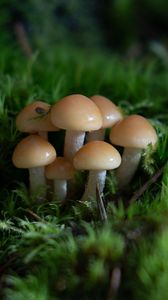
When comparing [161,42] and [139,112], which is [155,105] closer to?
[139,112]

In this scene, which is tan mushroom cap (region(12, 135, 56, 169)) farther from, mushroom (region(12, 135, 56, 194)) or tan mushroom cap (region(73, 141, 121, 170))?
tan mushroom cap (region(73, 141, 121, 170))

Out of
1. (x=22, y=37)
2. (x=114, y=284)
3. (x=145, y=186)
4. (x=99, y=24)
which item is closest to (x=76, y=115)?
(x=145, y=186)

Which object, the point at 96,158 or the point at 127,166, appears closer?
the point at 96,158

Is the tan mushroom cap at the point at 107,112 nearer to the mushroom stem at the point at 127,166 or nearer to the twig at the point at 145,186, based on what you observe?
the mushroom stem at the point at 127,166

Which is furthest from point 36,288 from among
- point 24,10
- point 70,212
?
point 24,10

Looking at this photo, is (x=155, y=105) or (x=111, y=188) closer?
(x=111, y=188)

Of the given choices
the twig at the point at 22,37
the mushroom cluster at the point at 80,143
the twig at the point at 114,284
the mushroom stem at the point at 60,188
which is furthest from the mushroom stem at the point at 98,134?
the twig at the point at 22,37

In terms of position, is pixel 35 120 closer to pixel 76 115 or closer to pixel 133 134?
pixel 76 115
